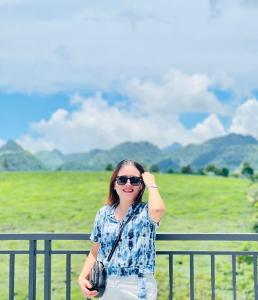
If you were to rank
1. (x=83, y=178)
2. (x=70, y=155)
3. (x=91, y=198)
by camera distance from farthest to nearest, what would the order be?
(x=70, y=155)
(x=83, y=178)
(x=91, y=198)

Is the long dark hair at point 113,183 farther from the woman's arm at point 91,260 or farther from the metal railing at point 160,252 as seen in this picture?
the metal railing at point 160,252

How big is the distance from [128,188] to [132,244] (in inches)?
9.6

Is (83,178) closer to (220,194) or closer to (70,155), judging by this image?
(220,194)

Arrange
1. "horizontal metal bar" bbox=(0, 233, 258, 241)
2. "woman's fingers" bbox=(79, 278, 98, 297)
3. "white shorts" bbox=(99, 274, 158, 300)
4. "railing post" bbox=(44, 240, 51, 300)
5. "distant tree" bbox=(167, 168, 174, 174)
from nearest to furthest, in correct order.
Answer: "white shorts" bbox=(99, 274, 158, 300) → "woman's fingers" bbox=(79, 278, 98, 297) → "horizontal metal bar" bbox=(0, 233, 258, 241) → "railing post" bbox=(44, 240, 51, 300) → "distant tree" bbox=(167, 168, 174, 174)

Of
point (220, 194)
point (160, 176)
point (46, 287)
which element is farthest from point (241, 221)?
point (46, 287)

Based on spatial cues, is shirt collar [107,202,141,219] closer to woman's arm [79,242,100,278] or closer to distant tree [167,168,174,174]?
woman's arm [79,242,100,278]

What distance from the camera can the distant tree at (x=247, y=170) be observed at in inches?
989

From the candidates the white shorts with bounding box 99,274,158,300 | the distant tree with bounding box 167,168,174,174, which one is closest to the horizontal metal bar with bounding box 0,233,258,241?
the white shorts with bounding box 99,274,158,300

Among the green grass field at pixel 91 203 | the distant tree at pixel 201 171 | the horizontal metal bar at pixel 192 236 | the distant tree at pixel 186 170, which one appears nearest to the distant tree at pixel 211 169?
the distant tree at pixel 201 171

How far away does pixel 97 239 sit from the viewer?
9.60 feet

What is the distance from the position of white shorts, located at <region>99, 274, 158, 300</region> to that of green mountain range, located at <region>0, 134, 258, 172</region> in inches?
970

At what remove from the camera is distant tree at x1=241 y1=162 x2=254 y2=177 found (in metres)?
25.1

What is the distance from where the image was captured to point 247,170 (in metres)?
25.8

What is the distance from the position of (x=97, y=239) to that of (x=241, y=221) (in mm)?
21204
